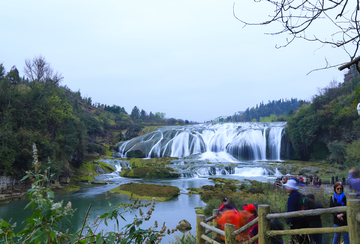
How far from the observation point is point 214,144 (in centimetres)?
3634

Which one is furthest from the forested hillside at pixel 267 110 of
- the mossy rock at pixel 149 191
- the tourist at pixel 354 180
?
the tourist at pixel 354 180

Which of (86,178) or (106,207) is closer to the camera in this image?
(106,207)

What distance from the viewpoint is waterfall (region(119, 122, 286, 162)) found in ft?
110

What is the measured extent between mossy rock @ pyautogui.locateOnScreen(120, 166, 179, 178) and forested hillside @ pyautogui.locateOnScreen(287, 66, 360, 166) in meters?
17.9

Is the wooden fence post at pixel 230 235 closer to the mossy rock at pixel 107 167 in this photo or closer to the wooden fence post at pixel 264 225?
the wooden fence post at pixel 264 225

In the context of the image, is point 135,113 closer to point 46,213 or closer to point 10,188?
point 10,188

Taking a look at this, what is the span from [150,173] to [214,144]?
1369 cm

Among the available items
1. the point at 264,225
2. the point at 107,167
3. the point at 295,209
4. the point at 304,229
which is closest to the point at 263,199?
the point at 295,209

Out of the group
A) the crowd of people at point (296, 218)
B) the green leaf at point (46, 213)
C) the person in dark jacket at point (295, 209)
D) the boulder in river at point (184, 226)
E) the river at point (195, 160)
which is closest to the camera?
the green leaf at point (46, 213)

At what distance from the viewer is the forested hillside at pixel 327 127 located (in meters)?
28.1

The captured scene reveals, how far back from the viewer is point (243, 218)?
4.70 m

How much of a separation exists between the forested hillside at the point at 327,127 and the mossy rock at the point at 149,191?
1957 centimetres

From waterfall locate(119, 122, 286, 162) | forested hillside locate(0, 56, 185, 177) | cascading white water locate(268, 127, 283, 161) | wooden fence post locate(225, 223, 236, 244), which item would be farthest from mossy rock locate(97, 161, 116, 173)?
wooden fence post locate(225, 223, 236, 244)

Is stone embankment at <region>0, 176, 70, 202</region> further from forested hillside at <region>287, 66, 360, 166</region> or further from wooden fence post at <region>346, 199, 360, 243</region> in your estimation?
forested hillside at <region>287, 66, 360, 166</region>
